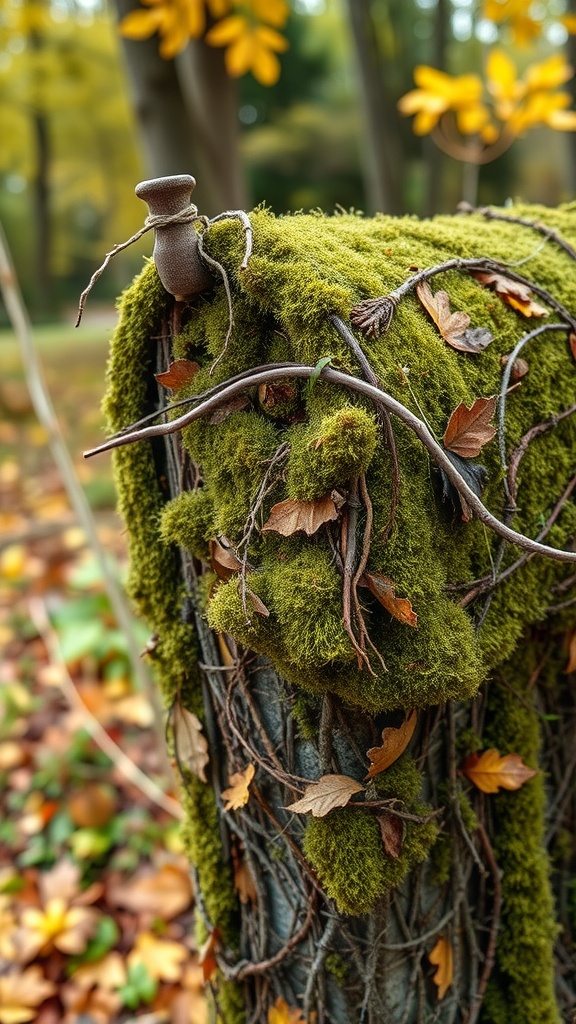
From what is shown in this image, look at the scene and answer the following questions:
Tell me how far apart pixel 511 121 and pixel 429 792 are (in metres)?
3.19

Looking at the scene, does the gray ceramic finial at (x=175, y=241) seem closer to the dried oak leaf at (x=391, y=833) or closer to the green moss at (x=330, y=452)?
the green moss at (x=330, y=452)

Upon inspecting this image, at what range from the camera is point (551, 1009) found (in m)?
1.36

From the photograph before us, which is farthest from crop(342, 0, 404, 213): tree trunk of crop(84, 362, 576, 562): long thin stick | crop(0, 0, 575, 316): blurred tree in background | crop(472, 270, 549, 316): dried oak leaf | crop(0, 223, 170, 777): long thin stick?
crop(84, 362, 576, 562): long thin stick

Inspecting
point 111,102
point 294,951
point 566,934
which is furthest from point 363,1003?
point 111,102

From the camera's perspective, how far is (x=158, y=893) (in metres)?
2.30

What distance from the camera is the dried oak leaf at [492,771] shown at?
1.24m

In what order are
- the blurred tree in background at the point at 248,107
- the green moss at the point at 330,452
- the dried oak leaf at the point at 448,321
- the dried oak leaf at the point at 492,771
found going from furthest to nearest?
Answer: the blurred tree in background at the point at 248,107, the dried oak leaf at the point at 492,771, the dried oak leaf at the point at 448,321, the green moss at the point at 330,452

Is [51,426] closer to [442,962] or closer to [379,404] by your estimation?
[379,404]

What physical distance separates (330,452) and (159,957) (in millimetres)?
1991

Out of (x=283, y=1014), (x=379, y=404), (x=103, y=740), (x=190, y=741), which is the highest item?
(x=379, y=404)

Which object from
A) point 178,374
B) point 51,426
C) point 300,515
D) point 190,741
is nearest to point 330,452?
point 300,515

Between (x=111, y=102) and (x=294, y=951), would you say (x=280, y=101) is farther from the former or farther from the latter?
(x=294, y=951)

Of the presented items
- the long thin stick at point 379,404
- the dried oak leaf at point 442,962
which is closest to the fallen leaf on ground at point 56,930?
the dried oak leaf at point 442,962

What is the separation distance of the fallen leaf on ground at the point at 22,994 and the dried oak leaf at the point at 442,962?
1436mm
